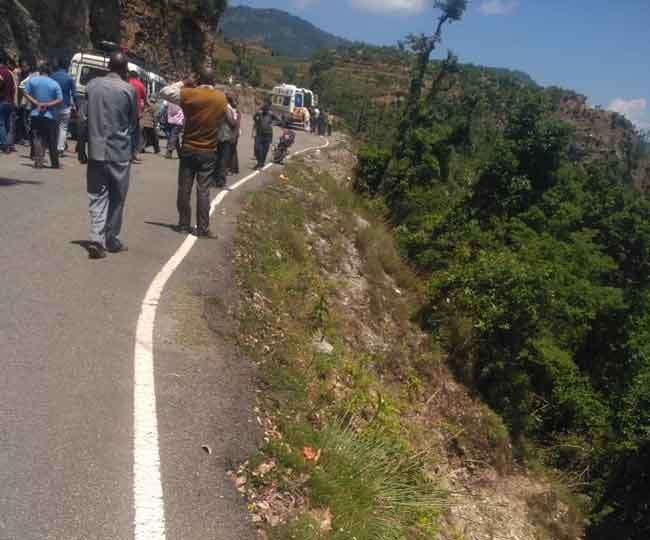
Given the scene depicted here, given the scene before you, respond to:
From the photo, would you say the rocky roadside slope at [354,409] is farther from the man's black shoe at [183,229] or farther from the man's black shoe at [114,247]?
the man's black shoe at [114,247]

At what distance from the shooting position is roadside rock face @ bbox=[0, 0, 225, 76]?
22719 millimetres

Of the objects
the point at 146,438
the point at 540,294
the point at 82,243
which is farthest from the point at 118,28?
the point at 146,438

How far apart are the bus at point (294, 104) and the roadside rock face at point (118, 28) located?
647 cm

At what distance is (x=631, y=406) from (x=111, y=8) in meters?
33.2

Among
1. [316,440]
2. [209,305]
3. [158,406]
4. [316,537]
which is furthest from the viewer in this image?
[209,305]

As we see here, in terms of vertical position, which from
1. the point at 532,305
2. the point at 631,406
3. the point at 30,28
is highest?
the point at 30,28

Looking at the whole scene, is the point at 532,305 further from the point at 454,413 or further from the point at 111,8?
the point at 111,8

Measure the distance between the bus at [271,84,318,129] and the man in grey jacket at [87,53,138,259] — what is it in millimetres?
41216

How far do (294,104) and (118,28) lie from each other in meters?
15.3

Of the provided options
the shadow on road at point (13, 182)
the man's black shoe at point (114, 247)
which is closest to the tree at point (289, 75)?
the shadow on road at point (13, 182)

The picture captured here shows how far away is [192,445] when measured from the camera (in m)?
4.33

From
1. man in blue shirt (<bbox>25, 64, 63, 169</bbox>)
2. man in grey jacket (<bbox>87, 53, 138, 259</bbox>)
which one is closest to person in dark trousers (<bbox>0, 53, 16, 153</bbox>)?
man in blue shirt (<bbox>25, 64, 63, 169</bbox>)

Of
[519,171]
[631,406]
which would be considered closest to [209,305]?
[631,406]

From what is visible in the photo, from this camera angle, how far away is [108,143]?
23.6 feet
